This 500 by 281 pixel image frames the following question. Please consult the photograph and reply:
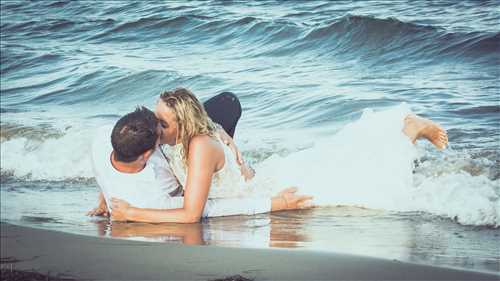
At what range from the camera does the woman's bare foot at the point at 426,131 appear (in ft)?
17.6

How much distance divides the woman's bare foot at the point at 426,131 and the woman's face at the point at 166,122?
1.77 m

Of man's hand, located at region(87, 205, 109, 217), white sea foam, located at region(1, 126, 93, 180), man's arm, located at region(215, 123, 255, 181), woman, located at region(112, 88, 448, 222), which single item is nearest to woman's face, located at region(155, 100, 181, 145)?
woman, located at region(112, 88, 448, 222)

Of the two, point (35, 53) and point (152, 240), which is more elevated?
point (35, 53)

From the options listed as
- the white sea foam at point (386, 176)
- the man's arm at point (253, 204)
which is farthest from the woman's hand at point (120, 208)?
the white sea foam at point (386, 176)

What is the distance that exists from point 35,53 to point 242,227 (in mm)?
10723

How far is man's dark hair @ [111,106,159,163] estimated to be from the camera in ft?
14.1

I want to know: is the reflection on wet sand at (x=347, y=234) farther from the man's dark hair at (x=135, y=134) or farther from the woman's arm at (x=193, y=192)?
the man's dark hair at (x=135, y=134)

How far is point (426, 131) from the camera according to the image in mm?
5465

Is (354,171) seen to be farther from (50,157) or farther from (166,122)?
(50,157)

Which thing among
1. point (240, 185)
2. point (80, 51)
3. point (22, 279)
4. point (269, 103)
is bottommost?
point (22, 279)

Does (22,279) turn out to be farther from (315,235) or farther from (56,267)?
(315,235)

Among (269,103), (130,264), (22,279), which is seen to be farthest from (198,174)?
(269,103)

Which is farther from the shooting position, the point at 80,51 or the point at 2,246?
the point at 80,51

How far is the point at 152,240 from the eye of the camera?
418 cm
